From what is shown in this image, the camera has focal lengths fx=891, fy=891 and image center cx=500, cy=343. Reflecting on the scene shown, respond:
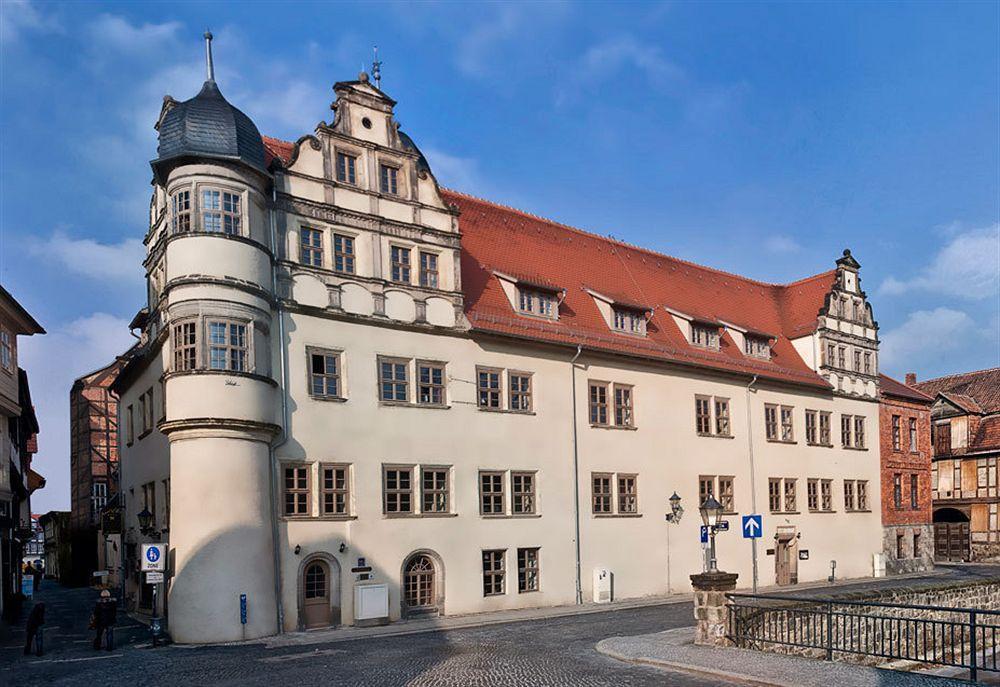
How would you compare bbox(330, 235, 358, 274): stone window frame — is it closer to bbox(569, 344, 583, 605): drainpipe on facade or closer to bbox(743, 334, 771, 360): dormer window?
bbox(569, 344, 583, 605): drainpipe on facade

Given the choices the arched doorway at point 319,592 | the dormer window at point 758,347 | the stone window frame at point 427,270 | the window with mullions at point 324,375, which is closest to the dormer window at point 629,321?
the dormer window at point 758,347

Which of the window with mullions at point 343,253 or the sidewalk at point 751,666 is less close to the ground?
the window with mullions at point 343,253

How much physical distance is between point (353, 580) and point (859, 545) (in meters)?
26.8

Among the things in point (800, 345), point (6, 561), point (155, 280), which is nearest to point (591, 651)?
point (155, 280)

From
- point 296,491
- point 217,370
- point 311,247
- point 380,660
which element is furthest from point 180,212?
point 380,660

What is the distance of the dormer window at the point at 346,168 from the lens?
25.6 m

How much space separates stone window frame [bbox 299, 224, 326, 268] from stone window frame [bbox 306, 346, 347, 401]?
2396 millimetres

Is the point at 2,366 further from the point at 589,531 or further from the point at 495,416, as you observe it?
the point at 589,531

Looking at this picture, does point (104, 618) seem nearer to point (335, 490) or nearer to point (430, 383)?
point (335, 490)

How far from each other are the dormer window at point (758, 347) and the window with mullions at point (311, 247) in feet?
65.3

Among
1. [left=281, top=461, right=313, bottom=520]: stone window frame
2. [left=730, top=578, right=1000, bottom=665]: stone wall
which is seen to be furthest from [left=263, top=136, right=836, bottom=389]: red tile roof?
[left=730, top=578, right=1000, bottom=665]: stone wall

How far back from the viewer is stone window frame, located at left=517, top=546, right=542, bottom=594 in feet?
90.4

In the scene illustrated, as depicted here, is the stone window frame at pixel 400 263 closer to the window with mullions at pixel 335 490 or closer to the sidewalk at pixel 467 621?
the window with mullions at pixel 335 490

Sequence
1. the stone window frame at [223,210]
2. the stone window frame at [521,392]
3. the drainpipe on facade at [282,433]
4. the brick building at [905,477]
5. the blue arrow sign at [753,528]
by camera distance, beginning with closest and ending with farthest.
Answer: the drainpipe on facade at [282,433]
the stone window frame at [223,210]
the blue arrow sign at [753,528]
the stone window frame at [521,392]
the brick building at [905,477]
